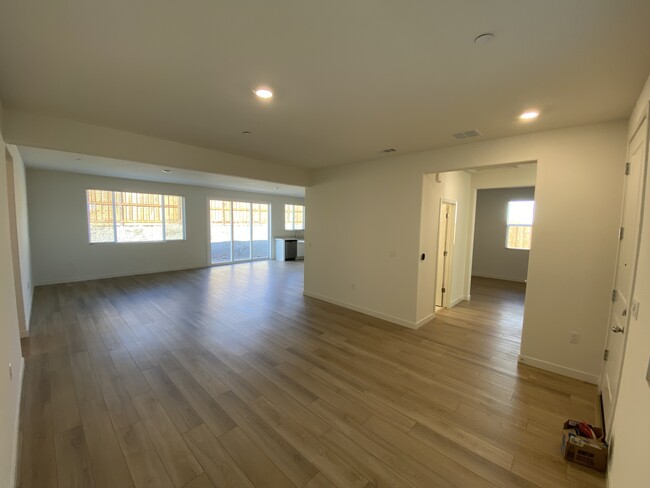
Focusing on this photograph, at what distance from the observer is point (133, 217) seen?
7375mm

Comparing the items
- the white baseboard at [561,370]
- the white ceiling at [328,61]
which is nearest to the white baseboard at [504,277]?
the white baseboard at [561,370]

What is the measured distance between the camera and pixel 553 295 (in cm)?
294

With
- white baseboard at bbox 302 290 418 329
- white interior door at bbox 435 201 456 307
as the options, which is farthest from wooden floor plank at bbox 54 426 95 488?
white interior door at bbox 435 201 456 307

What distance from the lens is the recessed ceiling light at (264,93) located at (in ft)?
6.81

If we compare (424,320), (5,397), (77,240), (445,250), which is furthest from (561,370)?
(77,240)

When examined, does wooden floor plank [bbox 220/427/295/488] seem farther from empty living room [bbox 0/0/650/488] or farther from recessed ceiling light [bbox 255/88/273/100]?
recessed ceiling light [bbox 255/88/273/100]

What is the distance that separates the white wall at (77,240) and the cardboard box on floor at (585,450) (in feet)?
29.1

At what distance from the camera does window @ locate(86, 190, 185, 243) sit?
677 cm

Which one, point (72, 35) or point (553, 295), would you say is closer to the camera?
point (72, 35)

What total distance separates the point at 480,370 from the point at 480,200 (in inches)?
255

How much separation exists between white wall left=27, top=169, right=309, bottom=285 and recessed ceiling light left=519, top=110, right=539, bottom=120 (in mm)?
8326

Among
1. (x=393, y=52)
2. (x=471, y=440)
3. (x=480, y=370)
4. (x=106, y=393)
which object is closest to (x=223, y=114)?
(x=393, y=52)

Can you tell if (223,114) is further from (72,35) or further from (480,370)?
(480,370)

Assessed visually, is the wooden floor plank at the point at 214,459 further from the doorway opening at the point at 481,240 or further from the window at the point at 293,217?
the window at the point at 293,217
